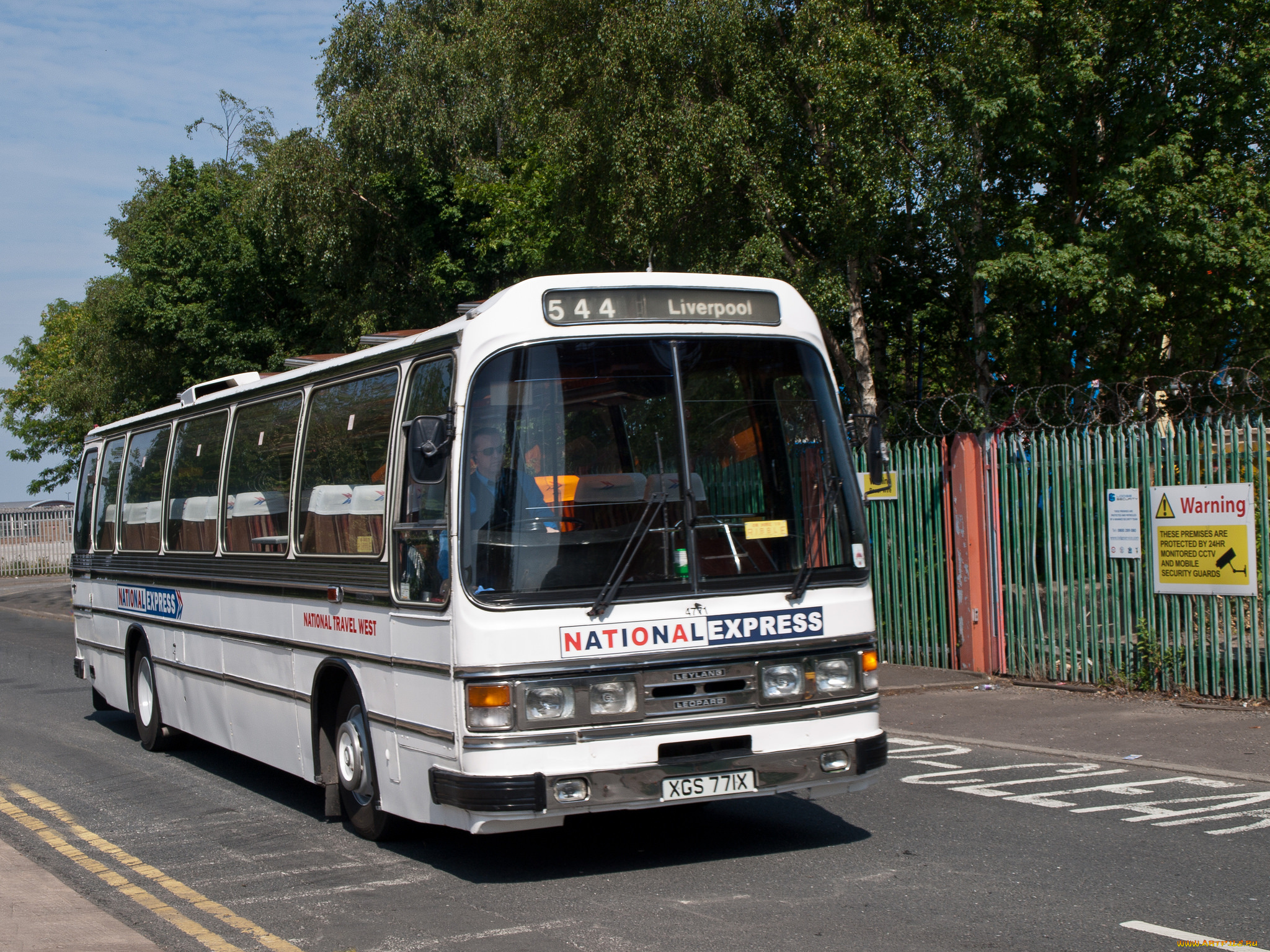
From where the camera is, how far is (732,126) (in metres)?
21.4

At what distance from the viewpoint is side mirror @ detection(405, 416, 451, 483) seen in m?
6.13

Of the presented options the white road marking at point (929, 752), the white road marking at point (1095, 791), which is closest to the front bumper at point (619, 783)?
the white road marking at point (1095, 791)

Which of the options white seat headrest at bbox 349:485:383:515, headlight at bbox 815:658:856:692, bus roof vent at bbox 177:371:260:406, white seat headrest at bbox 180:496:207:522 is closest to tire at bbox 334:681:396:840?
white seat headrest at bbox 349:485:383:515

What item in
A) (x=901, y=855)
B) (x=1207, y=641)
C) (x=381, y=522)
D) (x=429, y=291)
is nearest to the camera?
(x=901, y=855)

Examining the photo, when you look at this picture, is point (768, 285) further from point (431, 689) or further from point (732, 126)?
point (732, 126)

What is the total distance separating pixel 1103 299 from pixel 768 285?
13.0 meters

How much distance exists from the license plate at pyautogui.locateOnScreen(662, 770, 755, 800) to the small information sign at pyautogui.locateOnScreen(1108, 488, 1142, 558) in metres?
6.49

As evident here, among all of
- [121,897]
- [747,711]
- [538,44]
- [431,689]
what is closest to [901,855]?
[747,711]

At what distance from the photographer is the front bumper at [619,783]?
19.4 ft

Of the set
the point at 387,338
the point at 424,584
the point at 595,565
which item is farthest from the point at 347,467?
the point at 595,565

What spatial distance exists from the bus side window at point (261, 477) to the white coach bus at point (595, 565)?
3.02 feet

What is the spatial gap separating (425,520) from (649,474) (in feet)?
3.90

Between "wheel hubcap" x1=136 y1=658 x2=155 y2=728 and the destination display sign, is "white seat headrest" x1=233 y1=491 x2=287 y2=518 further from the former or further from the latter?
the destination display sign

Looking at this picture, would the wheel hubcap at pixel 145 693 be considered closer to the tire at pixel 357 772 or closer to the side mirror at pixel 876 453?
the tire at pixel 357 772
